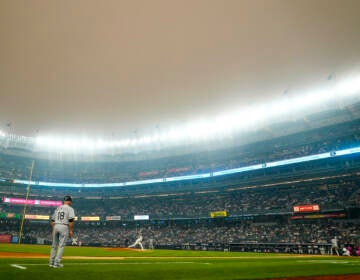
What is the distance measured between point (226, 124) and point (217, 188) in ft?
35.5

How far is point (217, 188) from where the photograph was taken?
1711 inches

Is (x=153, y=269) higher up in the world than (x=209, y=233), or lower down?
higher up

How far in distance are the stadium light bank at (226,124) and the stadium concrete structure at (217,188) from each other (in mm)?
2222

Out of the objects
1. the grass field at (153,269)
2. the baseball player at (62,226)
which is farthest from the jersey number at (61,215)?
the grass field at (153,269)

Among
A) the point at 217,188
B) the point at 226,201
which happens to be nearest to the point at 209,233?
the point at 226,201

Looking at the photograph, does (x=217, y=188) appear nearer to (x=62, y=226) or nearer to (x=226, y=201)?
(x=226, y=201)

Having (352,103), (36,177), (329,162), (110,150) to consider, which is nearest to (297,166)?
Result: (329,162)

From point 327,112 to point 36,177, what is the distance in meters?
51.4

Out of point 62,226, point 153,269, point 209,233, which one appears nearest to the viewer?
point 62,226

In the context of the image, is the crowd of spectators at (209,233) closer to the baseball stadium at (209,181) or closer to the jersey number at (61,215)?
the baseball stadium at (209,181)

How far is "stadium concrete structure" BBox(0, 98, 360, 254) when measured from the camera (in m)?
32.8

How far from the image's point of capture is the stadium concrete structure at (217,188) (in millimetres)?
32812

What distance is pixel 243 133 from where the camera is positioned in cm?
4544

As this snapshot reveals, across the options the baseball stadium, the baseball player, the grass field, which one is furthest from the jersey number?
the baseball stadium
